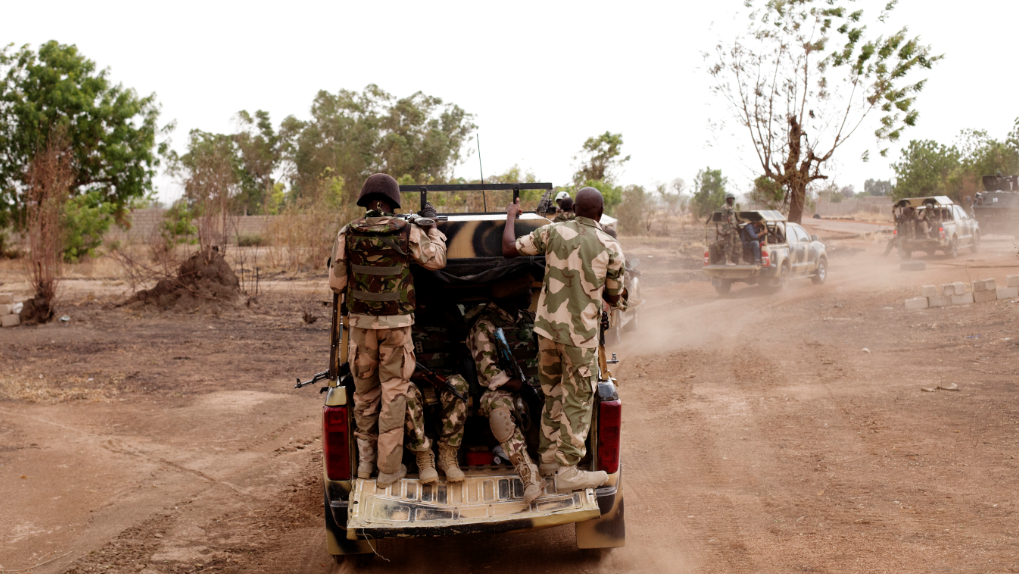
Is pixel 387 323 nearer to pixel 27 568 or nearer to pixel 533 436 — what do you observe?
pixel 533 436

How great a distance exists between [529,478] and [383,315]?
3.92 feet

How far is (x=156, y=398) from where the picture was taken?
962cm

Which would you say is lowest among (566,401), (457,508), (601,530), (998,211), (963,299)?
→ (601,530)

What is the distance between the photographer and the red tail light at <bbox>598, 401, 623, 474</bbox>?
449 cm

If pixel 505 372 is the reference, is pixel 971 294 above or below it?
below

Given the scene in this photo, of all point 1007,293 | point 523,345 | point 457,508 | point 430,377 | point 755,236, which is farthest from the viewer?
point 755,236

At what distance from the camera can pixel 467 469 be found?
473cm

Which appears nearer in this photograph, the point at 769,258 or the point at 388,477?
the point at 388,477

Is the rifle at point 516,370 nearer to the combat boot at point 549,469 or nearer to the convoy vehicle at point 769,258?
the combat boot at point 549,469

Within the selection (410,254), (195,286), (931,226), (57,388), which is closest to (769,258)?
(931,226)

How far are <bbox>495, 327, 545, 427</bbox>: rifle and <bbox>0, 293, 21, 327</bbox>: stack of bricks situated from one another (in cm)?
1378

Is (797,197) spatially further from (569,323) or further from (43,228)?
(569,323)

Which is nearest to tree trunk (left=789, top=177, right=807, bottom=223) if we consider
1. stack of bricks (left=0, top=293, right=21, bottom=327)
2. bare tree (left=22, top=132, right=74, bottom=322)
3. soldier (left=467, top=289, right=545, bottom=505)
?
bare tree (left=22, top=132, right=74, bottom=322)

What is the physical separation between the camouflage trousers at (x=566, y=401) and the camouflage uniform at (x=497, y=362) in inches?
6.4
